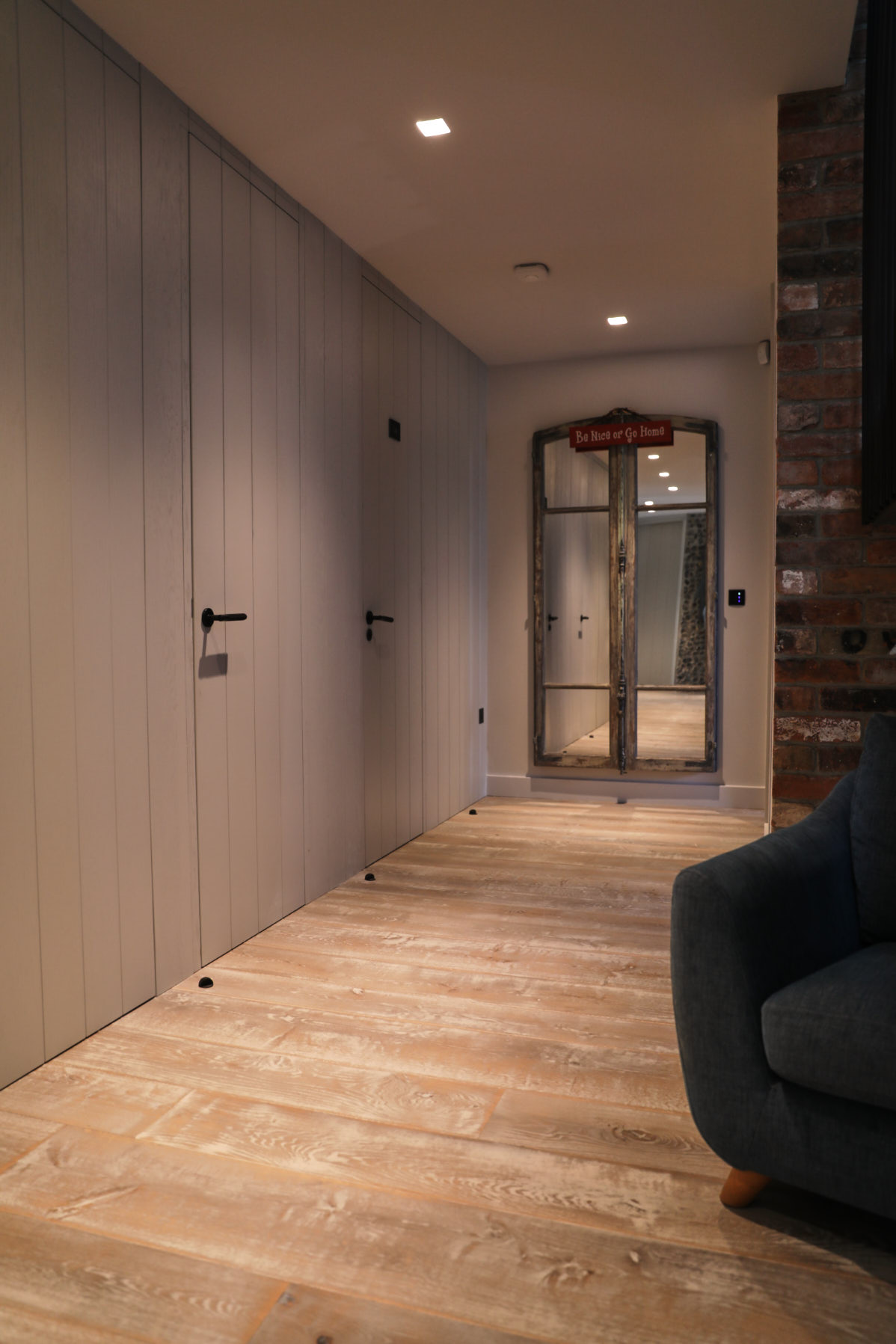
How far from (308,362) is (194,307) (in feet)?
2.47

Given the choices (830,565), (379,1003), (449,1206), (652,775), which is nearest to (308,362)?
(830,565)

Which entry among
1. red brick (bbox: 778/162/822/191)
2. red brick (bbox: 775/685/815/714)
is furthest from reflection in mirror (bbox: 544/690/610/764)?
red brick (bbox: 778/162/822/191)

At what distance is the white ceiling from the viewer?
8.25ft

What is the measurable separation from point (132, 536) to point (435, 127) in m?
1.70

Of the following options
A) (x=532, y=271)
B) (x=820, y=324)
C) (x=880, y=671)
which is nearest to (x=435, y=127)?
(x=532, y=271)

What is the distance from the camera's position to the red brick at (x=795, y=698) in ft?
8.70

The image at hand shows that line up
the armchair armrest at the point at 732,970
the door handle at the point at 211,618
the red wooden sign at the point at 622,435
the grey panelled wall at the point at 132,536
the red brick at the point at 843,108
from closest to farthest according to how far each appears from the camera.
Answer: the armchair armrest at the point at 732,970, the grey panelled wall at the point at 132,536, the red brick at the point at 843,108, the door handle at the point at 211,618, the red wooden sign at the point at 622,435

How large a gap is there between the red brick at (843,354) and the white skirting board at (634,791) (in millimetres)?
3279

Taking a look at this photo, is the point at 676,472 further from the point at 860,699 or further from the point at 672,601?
the point at 860,699

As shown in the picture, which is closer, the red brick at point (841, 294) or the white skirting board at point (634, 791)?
the red brick at point (841, 294)

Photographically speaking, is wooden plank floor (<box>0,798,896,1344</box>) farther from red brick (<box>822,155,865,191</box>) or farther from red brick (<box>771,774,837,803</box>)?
red brick (<box>822,155,865,191</box>)

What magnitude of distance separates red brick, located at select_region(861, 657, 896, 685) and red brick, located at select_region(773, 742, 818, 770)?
252 mm

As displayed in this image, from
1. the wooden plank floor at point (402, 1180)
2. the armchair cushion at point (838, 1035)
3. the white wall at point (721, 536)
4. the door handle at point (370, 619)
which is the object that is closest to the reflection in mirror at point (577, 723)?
the white wall at point (721, 536)

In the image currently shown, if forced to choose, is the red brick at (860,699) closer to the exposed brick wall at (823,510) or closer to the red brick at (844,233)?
the exposed brick wall at (823,510)
